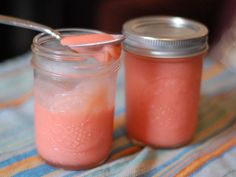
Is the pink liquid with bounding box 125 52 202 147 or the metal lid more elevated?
the metal lid

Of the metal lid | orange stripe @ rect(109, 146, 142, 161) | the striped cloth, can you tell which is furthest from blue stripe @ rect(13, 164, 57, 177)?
the metal lid

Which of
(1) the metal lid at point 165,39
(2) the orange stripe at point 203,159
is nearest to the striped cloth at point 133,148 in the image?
(2) the orange stripe at point 203,159

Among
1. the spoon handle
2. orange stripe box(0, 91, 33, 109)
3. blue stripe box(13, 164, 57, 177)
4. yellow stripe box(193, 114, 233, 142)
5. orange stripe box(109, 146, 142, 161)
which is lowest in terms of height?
orange stripe box(0, 91, 33, 109)

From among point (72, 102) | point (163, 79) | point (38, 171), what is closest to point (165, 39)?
point (163, 79)

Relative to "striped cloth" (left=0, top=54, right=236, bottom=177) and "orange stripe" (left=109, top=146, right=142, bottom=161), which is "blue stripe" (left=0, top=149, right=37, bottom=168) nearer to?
"striped cloth" (left=0, top=54, right=236, bottom=177)

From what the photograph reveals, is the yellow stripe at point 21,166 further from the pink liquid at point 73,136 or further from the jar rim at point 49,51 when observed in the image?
the jar rim at point 49,51

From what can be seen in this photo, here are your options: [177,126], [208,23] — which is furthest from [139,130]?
[208,23]

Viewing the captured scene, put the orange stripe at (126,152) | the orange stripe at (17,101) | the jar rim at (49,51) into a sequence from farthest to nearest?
the orange stripe at (17,101), the orange stripe at (126,152), the jar rim at (49,51)
